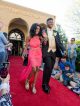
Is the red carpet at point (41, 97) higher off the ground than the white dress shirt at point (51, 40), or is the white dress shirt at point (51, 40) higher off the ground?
the white dress shirt at point (51, 40)

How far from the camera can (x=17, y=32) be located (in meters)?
26.5

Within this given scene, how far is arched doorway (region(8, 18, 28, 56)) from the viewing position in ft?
80.4


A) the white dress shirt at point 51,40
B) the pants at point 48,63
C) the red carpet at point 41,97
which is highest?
the white dress shirt at point 51,40

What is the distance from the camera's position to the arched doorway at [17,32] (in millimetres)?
24500

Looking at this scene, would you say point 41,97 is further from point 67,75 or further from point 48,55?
point 67,75

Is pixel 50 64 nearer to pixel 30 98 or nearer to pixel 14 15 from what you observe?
pixel 30 98

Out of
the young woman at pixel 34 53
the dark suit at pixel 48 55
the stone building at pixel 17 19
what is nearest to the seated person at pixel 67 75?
the dark suit at pixel 48 55

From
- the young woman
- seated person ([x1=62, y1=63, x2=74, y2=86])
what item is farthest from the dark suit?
seated person ([x1=62, y1=63, x2=74, y2=86])

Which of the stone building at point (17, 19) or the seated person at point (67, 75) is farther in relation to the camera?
the stone building at point (17, 19)

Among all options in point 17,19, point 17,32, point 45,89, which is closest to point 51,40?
point 45,89

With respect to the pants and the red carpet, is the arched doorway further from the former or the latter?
the pants

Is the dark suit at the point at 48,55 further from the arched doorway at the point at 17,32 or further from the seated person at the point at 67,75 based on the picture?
the arched doorway at the point at 17,32

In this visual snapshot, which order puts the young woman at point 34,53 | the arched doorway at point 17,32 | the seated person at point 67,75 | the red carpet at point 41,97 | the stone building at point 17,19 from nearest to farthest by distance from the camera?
1. the red carpet at point 41,97
2. the young woman at point 34,53
3. the seated person at point 67,75
4. the stone building at point 17,19
5. the arched doorway at point 17,32

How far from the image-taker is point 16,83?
686 cm
